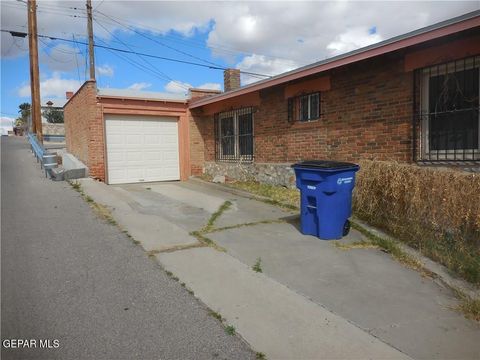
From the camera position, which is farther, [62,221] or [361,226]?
[62,221]

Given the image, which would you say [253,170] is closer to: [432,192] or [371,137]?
[371,137]

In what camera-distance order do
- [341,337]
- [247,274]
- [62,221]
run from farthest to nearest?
[62,221]
[247,274]
[341,337]

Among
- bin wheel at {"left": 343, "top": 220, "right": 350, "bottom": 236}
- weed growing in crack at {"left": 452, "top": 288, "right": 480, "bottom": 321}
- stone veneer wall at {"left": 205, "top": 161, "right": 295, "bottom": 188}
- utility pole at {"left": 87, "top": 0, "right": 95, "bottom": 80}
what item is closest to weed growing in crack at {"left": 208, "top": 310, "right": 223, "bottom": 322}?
weed growing in crack at {"left": 452, "top": 288, "right": 480, "bottom": 321}

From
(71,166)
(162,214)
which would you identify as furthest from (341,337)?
(71,166)

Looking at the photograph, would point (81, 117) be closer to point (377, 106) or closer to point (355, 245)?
point (377, 106)

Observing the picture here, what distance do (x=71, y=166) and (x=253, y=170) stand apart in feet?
19.1

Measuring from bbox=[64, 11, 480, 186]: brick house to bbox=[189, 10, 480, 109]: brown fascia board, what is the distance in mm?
17

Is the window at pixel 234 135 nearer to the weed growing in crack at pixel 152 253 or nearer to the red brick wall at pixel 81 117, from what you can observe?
the red brick wall at pixel 81 117

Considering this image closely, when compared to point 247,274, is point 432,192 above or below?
above

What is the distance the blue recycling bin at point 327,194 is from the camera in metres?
6.05

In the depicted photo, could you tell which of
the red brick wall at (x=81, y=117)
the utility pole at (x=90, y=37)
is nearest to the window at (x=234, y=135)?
the red brick wall at (x=81, y=117)

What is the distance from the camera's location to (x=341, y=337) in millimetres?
3385

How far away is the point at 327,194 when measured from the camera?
609 centimetres

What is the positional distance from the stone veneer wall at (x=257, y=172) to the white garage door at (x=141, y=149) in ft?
4.72
